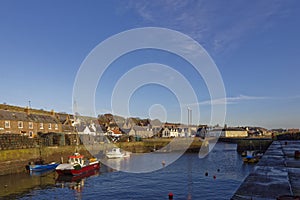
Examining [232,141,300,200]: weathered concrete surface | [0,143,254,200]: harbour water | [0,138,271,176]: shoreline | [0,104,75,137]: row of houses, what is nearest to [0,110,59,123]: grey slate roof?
[0,104,75,137]: row of houses

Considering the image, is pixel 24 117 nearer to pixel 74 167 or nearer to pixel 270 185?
pixel 74 167

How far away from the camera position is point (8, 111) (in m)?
56.1

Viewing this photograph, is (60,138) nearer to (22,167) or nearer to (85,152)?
(85,152)

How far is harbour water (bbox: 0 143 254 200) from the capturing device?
2692cm

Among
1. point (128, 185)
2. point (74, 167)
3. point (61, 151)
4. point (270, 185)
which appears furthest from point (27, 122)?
point (270, 185)

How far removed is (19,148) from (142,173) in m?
22.3

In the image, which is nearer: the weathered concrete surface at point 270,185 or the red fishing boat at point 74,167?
the weathered concrete surface at point 270,185

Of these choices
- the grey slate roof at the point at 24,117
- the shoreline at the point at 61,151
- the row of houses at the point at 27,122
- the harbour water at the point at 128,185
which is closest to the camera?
the harbour water at the point at 128,185

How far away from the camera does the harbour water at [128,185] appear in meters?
26.9

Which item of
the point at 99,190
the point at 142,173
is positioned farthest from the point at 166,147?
the point at 99,190

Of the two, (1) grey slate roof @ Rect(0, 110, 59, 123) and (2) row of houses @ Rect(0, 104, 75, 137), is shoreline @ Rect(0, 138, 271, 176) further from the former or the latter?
(1) grey slate roof @ Rect(0, 110, 59, 123)

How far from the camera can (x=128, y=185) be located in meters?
31.3

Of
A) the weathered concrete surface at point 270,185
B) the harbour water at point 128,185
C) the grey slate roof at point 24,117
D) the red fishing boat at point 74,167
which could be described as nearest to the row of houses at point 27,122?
the grey slate roof at point 24,117

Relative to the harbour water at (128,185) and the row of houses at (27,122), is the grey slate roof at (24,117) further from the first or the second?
the harbour water at (128,185)
